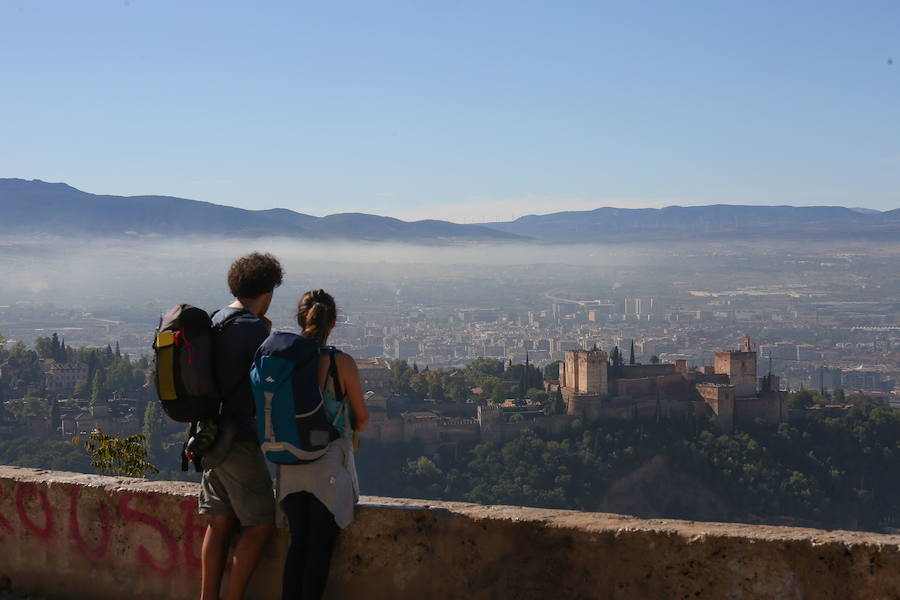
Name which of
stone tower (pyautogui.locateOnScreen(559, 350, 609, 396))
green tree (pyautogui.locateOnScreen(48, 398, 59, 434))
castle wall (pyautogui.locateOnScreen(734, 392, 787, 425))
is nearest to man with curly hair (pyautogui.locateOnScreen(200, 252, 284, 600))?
green tree (pyautogui.locateOnScreen(48, 398, 59, 434))

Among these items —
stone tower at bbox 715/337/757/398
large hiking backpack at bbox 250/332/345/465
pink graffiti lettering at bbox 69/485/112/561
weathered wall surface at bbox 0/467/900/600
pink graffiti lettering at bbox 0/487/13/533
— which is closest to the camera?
weathered wall surface at bbox 0/467/900/600

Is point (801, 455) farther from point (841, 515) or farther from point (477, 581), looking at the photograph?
point (477, 581)

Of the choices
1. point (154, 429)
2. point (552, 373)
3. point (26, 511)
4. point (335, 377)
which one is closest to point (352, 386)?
point (335, 377)

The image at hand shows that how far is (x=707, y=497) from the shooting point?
53.8m

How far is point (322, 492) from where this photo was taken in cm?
246

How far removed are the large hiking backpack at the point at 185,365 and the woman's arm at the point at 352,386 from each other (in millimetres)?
330

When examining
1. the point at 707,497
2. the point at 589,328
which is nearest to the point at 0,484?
the point at 707,497

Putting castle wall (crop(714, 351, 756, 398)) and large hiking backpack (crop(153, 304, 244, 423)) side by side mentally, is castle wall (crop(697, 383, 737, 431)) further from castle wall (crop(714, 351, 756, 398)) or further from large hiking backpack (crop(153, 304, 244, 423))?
large hiking backpack (crop(153, 304, 244, 423))

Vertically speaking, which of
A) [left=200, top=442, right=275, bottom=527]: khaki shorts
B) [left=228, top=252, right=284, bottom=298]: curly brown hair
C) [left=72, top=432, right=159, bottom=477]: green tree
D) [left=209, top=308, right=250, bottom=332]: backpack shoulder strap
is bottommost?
[left=72, top=432, right=159, bottom=477]: green tree

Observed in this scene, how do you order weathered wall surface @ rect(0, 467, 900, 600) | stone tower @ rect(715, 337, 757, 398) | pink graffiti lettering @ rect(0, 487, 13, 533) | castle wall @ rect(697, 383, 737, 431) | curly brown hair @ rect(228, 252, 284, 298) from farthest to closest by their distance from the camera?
stone tower @ rect(715, 337, 757, 398)
castle wall @ rect(697, 383, 737, 431)
pink graffiti lettering @ rect(0, 487, 13, 533)
curly brown hair @ rect(228, 252, 284, 298)
weathered wall surface @ rect(0, 467, 900, 600)

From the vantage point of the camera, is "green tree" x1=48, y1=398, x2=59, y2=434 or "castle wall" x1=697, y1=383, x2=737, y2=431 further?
"castle wall" x1=697, y1=383, x2=737, y2=431

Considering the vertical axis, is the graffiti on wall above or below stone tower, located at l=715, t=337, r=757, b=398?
above

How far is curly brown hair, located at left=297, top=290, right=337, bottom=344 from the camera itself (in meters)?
2.53

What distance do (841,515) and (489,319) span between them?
143 metres
